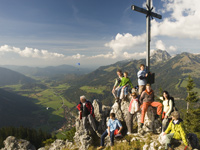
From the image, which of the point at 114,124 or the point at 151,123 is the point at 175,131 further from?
the point at 114,124

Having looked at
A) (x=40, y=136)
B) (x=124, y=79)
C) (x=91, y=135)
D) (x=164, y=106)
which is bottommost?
(x=40, y=136)

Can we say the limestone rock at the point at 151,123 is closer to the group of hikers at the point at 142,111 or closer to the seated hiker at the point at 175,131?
the group of hikers at the point at 142,111

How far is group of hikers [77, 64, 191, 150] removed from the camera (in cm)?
735

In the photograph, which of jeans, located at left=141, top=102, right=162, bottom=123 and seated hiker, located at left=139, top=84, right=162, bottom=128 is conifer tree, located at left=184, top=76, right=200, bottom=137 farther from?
seated hiker, located at left=139, top=84, right=162, bottom=128

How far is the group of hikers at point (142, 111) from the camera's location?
7350mm

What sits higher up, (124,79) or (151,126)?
(124,79)

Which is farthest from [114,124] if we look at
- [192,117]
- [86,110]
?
[192,117]

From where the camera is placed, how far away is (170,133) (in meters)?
7.49

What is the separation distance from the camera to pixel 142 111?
30.6ft

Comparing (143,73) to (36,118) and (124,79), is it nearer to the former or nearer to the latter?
(124,79)

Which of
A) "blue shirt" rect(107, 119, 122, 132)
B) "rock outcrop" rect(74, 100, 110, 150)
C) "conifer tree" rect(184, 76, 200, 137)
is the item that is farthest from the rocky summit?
"conifer tree" rect(184, 76, 200, 137)

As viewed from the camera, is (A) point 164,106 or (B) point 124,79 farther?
(B) point 124,79

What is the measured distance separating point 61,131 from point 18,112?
127265mm

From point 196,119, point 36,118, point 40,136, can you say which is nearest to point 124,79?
point 196,119
